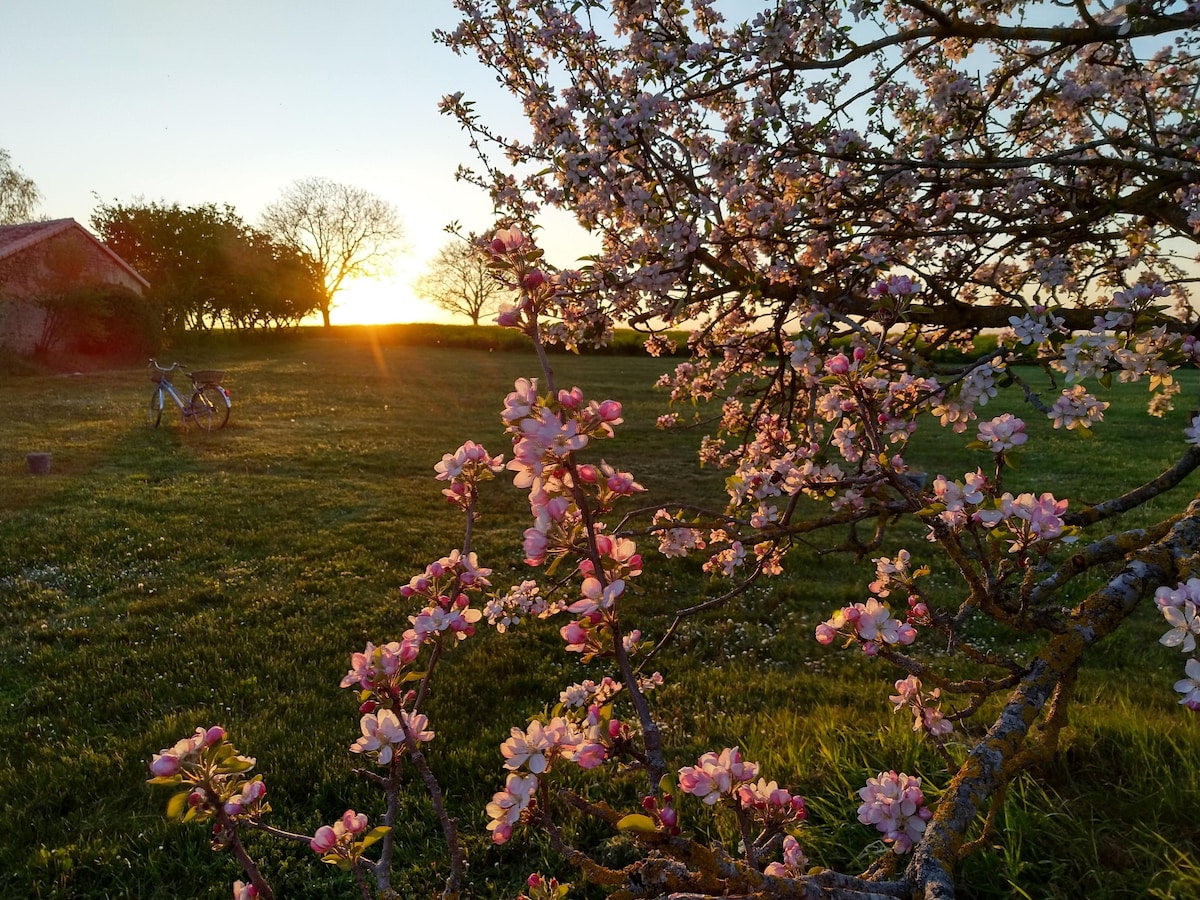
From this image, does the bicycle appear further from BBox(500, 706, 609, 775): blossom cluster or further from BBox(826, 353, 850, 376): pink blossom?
BBox(500, 706, 609, 775): blossom cluster

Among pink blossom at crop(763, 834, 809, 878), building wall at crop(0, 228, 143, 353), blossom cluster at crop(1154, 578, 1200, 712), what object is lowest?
pink blossom at crop(763, 834, 809, 878)

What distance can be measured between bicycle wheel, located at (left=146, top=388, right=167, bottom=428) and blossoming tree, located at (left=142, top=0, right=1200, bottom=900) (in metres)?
12.8

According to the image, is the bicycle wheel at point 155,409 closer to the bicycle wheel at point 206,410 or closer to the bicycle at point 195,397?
the bicycle at point 195,397

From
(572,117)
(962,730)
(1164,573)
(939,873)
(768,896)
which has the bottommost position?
(962,730)

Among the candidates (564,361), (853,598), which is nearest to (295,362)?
(564,361)

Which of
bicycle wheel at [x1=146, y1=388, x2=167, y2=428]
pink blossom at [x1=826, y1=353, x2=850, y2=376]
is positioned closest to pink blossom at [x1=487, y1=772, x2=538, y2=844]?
pink blossom at [x1=826, y1=353, x2=850, y2=376]

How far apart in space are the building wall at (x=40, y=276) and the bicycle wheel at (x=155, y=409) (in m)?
11.5

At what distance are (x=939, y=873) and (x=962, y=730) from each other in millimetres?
2290

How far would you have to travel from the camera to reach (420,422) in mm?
16047

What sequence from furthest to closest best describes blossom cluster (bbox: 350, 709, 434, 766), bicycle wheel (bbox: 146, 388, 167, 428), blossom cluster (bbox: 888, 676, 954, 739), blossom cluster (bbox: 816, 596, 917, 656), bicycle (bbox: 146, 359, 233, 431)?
bicycle wheel (bbox: 146, 388, 167, 428), bicycle (bbox: 146, 359, 233, 431), blossom cluster (bbox: 888, 676, 954, 739), blossom cluster (bbox: 816, 596, 917, 656), blossom cluster (bbox: 350, 709, 434, 766)

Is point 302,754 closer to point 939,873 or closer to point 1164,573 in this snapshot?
point 939,873

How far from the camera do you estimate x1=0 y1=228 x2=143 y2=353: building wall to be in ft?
72.7

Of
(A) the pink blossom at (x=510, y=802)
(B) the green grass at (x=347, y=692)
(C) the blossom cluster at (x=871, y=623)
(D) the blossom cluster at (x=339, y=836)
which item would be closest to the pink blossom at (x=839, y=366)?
(C) the blossom cluster at (x=871, y=623)

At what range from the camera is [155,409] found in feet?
48.1
